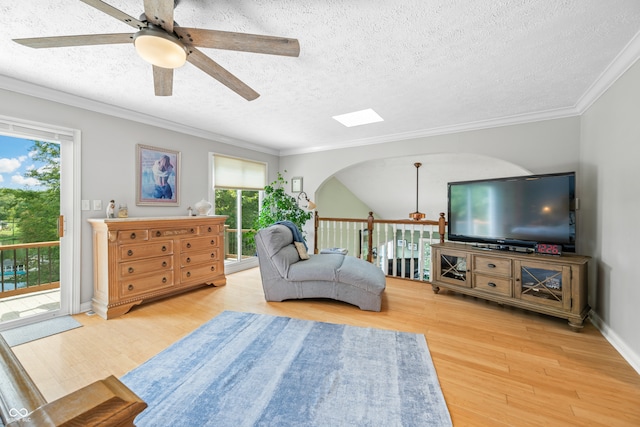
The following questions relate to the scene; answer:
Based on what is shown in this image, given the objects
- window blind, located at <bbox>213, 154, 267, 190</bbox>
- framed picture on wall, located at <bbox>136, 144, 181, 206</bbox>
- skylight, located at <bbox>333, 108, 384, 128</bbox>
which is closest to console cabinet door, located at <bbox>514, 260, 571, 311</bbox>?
skylight, located at <bbox>333, 108, 384, 128</bbox>

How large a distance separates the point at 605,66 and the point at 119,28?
3.74 meters

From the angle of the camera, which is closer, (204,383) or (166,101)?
(204,383)

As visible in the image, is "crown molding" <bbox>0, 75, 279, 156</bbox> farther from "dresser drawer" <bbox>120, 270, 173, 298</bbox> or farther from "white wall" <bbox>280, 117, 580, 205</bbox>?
"white wall" <bbox>280, 117, 580, 205</bbox>

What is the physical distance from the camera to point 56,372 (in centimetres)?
186

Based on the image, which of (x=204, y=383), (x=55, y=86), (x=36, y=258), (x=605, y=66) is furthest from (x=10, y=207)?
(x=605, y=66)

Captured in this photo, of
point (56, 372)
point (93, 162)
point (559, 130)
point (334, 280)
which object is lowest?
point (56, 372)

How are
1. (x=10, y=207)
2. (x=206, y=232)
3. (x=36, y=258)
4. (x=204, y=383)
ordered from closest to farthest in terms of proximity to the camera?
1. (x=204, y=383)
2. (x=10, y=207)
3. (x=36, y=258)
4. (x=206, y=232)

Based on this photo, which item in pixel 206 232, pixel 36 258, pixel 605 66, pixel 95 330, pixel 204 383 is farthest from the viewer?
pixel 206 232

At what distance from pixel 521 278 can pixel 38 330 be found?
4820 millimetres

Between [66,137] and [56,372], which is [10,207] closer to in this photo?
[66,137]

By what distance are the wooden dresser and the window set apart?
915 millimetres

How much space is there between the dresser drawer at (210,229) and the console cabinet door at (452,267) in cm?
304

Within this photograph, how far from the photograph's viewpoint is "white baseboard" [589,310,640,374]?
1.92m

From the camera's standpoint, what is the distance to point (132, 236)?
284 centimetres
